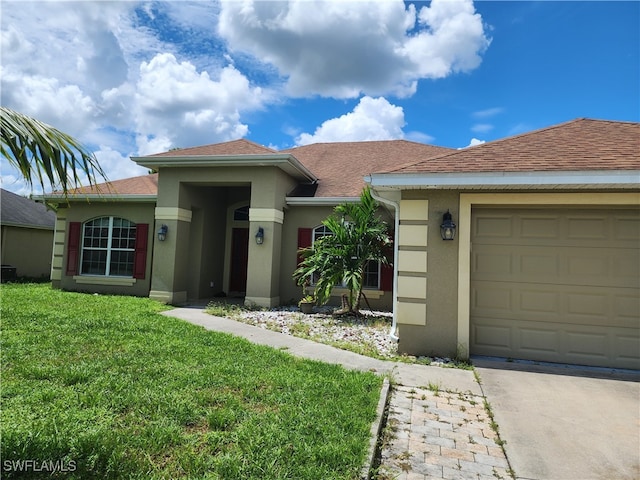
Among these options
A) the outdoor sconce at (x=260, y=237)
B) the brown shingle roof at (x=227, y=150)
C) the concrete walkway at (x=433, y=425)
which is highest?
the brown shingle roof at (x=227, y=150)

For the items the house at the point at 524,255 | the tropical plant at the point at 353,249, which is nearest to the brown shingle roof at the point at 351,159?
the tropical plant at the point at 353,249

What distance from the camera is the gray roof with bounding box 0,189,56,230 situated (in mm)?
16484

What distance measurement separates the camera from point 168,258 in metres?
10.8

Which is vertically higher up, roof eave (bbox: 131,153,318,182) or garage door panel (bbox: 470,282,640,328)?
roof eave (bbox: 131,153,318,182)

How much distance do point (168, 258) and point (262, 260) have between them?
289 cm

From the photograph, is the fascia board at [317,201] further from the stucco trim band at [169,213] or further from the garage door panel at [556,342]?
the garage door panel at [556,342]

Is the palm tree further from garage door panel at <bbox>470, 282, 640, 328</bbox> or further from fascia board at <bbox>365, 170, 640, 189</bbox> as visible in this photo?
garage door panel at <bbox>470, 282, 640, 328</bbox>

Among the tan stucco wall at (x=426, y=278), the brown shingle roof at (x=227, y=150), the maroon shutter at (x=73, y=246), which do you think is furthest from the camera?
the maroon shutter at (x=73, y=246)

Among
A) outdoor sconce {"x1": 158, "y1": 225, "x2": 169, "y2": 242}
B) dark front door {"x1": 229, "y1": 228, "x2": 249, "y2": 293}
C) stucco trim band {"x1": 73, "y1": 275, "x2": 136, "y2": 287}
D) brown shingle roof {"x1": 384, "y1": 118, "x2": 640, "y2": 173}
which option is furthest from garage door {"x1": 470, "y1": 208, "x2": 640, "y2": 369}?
stucco trim band {"x1": 73, "y1": 275, "x2": 136, "y2": 287}

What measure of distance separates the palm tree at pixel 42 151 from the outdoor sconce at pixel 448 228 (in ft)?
15.9

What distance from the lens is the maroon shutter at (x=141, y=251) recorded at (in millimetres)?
11844

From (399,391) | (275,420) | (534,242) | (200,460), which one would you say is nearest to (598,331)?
(534,242)

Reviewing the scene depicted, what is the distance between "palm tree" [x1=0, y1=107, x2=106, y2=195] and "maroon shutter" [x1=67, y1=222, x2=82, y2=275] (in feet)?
37.7

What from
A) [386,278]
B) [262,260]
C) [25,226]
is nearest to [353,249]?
[386,278]
